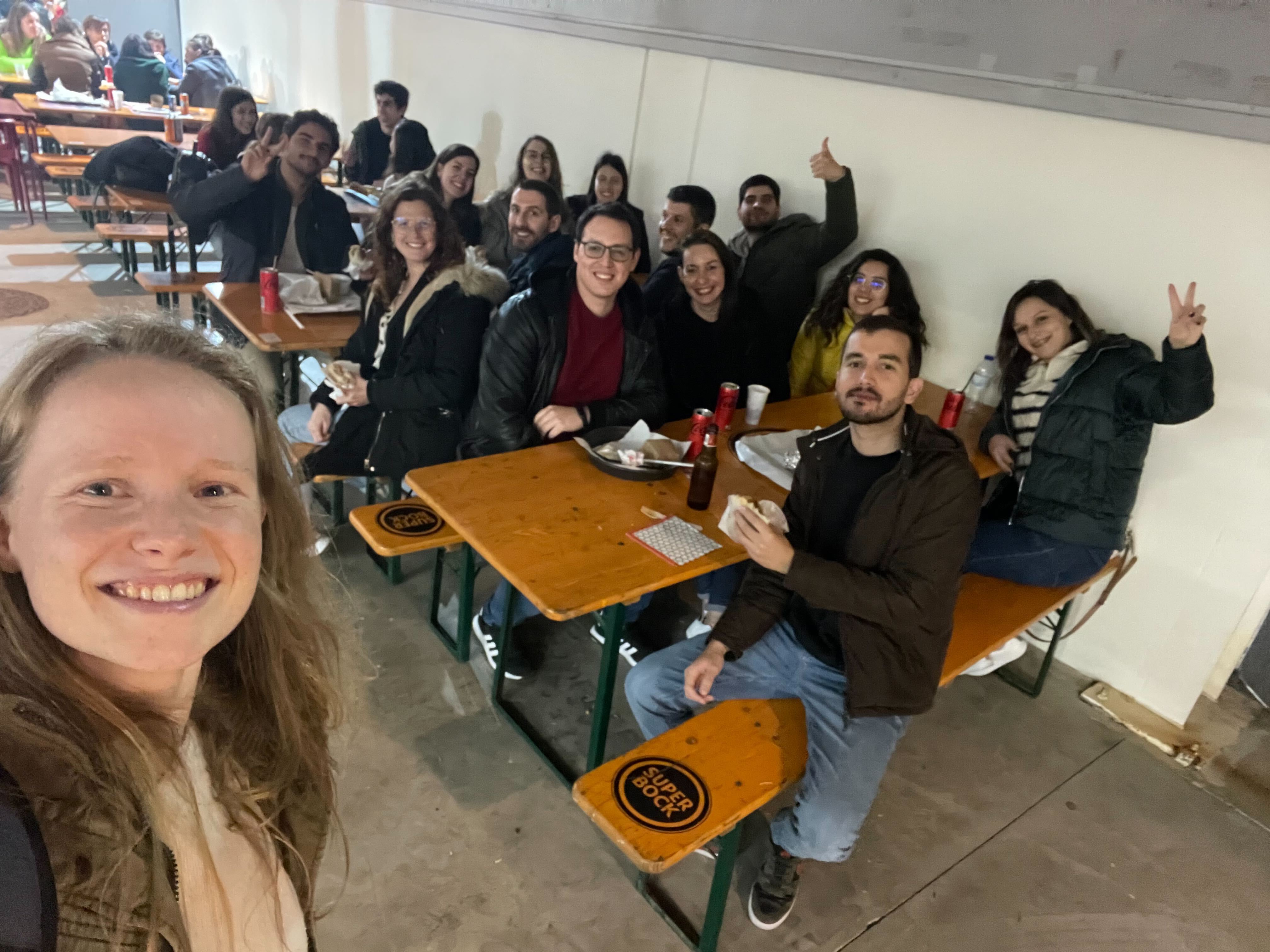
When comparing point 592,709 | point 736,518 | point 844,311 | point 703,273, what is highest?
point 703,273

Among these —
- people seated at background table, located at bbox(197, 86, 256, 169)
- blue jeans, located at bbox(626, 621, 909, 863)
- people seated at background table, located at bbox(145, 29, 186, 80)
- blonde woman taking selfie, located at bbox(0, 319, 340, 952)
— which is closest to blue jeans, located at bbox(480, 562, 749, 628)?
blue jeans, located at bbox(626, 621, 909, 863)

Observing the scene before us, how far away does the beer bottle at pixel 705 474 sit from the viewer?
231 cm

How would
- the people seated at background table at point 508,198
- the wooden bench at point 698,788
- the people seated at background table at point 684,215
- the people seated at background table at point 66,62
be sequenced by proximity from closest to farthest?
1. the wooden bench at point 698,788
2. the people seated at background table at point 684,215
3. the people seated at background table at point 508,198
4. the people seated at background table at point 66,62

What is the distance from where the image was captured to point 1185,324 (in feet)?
8.72

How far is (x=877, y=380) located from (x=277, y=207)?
3.54 m

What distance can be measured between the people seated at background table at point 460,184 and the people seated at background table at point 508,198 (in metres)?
0.08

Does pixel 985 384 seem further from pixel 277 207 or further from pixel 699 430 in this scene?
pixel 277 207

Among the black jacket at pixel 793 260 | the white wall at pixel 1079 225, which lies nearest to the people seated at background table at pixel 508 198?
the white wall at pixel 1079 225

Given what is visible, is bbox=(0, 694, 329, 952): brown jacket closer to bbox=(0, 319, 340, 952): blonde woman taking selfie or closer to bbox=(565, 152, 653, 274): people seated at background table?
bbox=(0, 319, 340, 952): blonde woman taking selfie

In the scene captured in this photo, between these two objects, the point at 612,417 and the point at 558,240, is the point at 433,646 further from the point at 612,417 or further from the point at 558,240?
the point at 558,240

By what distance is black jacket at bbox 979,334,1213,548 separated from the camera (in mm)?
2912

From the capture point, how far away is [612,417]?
285 cm

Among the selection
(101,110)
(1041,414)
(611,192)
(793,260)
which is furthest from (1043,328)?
(101,110)

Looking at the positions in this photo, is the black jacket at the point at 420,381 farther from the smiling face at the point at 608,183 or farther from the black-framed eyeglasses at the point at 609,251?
the smiling face at the point at 608,183
